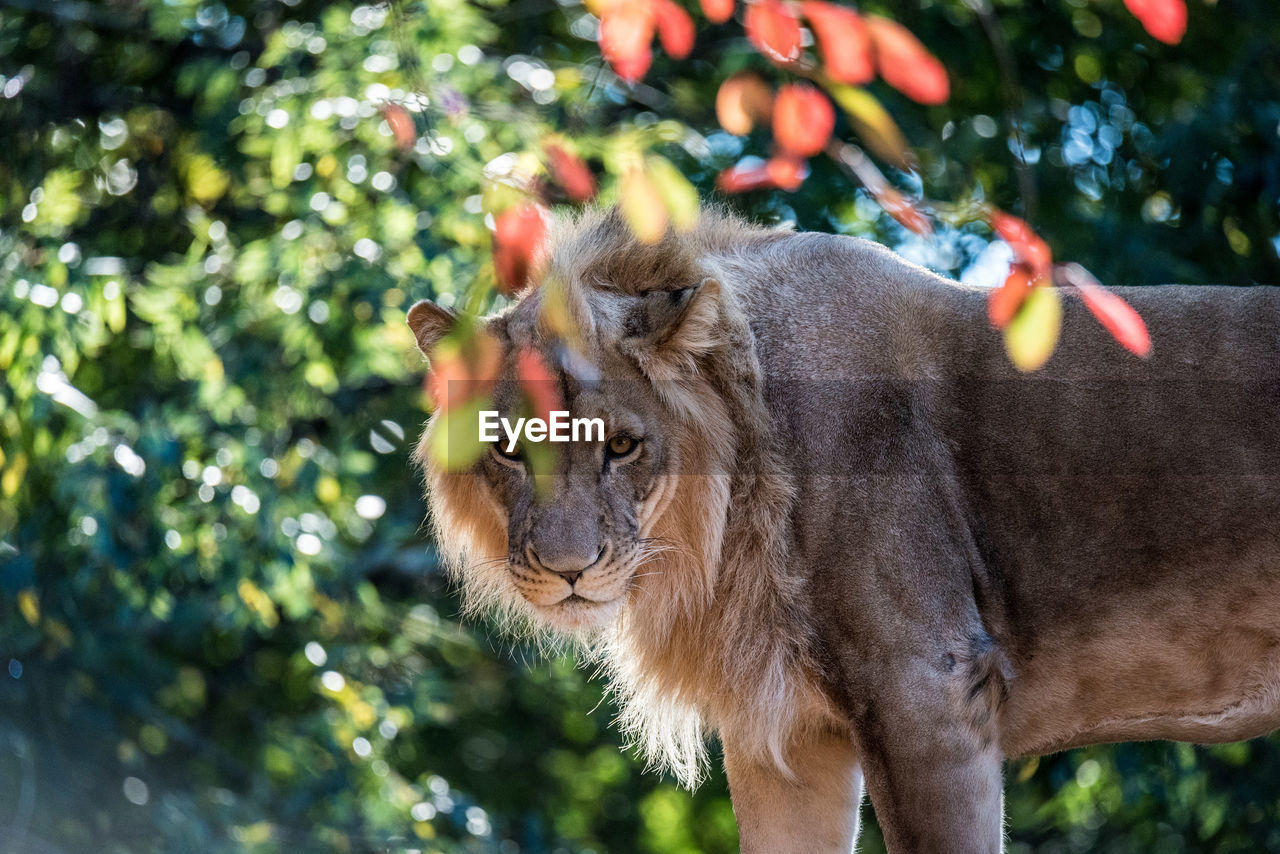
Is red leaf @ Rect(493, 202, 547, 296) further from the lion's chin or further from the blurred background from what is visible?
the blurred background

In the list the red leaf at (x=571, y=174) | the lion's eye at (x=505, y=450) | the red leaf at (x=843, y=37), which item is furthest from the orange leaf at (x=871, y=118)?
the lion's eye at (x=505, y=450)

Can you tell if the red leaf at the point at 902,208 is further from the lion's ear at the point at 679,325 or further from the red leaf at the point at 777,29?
Result: the lion's ear at the point at 679,325

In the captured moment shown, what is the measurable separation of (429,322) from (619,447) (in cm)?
58

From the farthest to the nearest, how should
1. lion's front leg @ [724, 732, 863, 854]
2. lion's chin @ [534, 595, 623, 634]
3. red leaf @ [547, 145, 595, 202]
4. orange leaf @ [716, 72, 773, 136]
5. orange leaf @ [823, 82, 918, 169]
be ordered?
lion's front leg @ [724, 732, 863, 854] < lion's chin @ [534, 595, 623, 634] < red leaf @ [547, 145, 595, 202] < orange leaf @ [716, 72, 773, 136] < orange leaf @ [823, 82, 918, 169]

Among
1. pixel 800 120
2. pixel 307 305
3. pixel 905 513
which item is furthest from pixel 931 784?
pixel 307 305

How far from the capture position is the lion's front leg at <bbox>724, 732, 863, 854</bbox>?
3258 millimetres

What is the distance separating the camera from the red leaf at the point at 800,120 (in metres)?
1.69

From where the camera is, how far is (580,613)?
2.92 metres

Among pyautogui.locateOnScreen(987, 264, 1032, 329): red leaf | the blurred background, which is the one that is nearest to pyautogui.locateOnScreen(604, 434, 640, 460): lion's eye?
pyautogui.locateOnScreen(987, 264, 1032, 329): red leaf

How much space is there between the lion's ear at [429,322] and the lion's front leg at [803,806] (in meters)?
1.17

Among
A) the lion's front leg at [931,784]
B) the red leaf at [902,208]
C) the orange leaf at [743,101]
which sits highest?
the orange leaf at [743,101]

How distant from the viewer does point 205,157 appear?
6.99 meters

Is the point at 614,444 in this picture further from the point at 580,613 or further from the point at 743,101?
the point at 743,101

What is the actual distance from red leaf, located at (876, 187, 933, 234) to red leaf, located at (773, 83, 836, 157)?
0.12 meters
